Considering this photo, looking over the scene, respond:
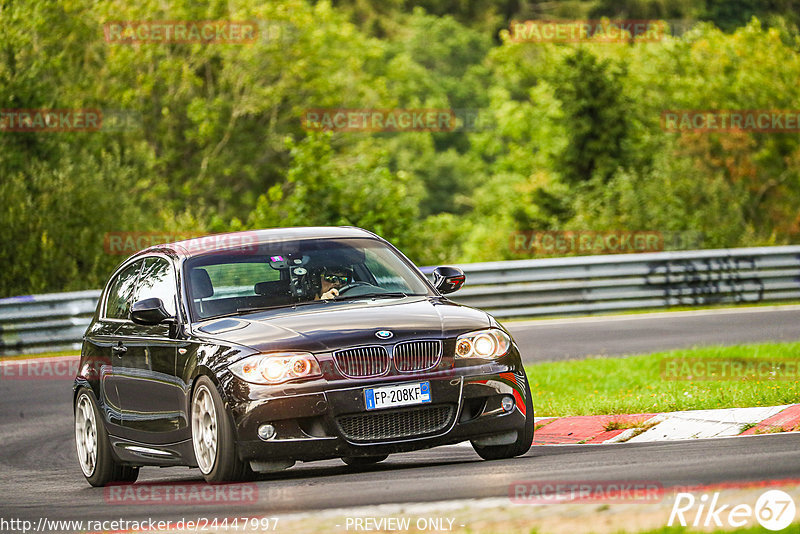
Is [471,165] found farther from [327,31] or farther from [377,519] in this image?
[377,519]

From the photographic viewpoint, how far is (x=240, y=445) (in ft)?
27.7

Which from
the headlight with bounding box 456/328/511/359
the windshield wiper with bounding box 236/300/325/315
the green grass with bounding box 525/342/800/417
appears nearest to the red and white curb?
the green grass with bounding box 525/342/800/417

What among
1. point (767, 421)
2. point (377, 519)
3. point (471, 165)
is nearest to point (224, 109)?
point (471, 165)

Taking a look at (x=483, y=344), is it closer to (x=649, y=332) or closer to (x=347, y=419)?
(x=347, y=419)

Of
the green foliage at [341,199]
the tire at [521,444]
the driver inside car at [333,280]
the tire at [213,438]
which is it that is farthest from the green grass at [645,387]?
the green foliage at [341,199]

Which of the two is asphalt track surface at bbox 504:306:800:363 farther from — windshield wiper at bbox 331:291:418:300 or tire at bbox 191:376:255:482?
tire at bbox 191:376:255:482

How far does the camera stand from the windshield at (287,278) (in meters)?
9.51

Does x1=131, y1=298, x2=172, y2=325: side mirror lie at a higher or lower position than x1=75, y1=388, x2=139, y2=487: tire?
higher

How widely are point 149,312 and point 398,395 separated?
1.91m

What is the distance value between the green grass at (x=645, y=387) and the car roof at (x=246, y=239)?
2743 mm

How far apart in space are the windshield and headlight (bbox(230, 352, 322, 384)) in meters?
0.94

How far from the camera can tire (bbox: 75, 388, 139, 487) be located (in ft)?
33.5

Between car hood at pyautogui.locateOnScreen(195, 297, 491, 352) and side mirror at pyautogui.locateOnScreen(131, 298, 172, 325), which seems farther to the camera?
side mirror at pyautogui.locateOnScreen(131, 298, 172, 325)

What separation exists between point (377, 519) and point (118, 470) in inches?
164
